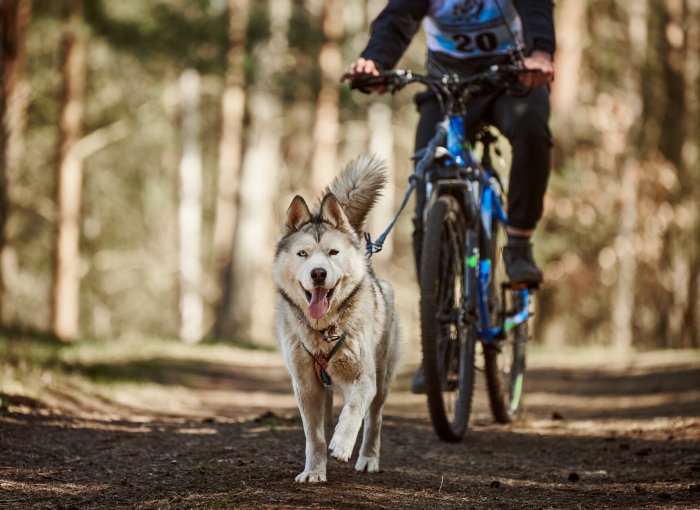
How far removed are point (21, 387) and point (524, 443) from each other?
4.00 meters

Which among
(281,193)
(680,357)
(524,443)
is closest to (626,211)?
(680,357)

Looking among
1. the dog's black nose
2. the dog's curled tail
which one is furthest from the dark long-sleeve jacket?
the dog's black nose

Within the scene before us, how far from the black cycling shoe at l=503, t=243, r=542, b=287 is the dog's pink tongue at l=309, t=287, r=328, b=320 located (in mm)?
1933

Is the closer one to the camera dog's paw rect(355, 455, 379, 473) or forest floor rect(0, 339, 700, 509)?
forest floor rect(0, 339, 700, 509)

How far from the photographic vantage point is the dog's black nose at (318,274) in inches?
182

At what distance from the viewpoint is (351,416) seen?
4477mm

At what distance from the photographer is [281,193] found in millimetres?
36406

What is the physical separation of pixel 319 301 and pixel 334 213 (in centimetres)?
56

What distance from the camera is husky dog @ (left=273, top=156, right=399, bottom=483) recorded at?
183 inches

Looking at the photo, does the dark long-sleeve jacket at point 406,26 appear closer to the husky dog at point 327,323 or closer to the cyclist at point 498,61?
the cyclist at point 498,61

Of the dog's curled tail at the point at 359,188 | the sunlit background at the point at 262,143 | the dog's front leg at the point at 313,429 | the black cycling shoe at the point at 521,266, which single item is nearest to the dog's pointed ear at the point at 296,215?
the dog's curled tail at the point at 359,188

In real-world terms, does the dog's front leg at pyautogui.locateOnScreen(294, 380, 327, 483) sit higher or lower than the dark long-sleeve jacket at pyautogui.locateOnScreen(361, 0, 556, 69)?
lower

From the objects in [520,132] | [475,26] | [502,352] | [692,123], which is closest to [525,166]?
[520,132]

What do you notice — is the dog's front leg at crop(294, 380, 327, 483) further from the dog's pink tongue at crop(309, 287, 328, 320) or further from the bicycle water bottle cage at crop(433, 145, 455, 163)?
the bicycle water bottle cage at crop(433, 145, 455, 163)
